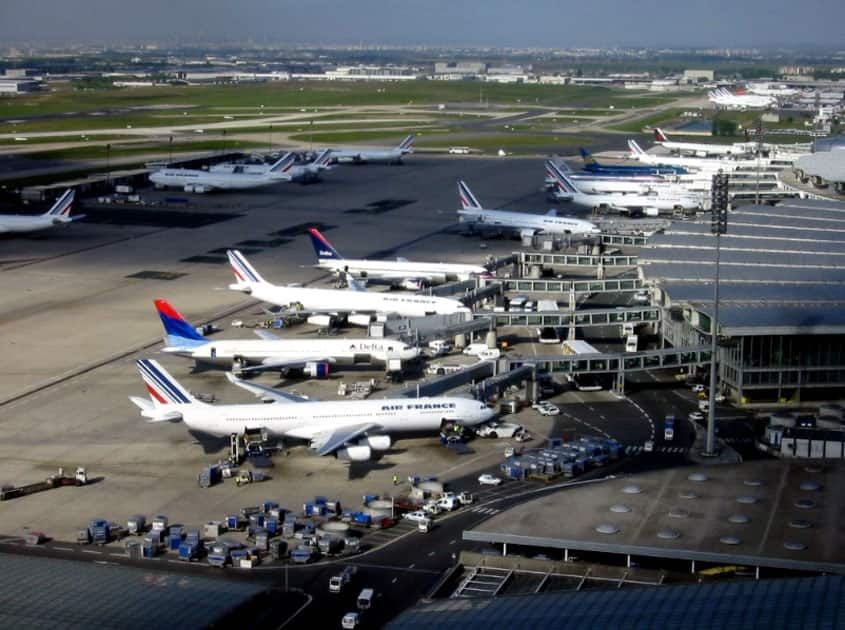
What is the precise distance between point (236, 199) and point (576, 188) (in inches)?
1731

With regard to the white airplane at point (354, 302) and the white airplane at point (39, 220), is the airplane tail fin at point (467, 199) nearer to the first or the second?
the white airplane at point (39, 220)

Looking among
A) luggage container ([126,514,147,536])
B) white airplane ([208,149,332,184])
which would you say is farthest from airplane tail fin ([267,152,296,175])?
luggage container ([126,514,147,536])

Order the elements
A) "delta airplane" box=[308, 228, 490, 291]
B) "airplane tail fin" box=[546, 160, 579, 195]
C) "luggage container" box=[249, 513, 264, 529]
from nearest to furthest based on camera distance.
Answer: "luggage container" box=[249, 513, 264, 529] < "delta airplane" box=[308, 228, 490, 291] < "airplane tail fin" box=[546, 160, 579, 195]

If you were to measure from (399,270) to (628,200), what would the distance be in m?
53.3

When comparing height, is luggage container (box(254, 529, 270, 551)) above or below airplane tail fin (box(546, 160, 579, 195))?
below

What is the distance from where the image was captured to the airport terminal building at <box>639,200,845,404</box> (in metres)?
72.4

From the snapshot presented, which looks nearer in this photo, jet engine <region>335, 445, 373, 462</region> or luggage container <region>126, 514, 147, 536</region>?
luggage container <region>126, 514, 147, 536</region>

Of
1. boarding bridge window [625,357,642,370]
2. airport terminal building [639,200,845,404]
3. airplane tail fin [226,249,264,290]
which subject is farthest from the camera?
airplane tail fin [226,249,264,290]

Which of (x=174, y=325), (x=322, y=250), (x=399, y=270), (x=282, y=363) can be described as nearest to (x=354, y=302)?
(x=399, y=270)

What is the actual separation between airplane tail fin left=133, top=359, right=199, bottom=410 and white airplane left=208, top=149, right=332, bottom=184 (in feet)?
359

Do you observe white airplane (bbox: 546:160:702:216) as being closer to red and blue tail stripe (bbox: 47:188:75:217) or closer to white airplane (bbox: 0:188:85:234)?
red and blue tail stripe (bbox: 47:188:75:217)

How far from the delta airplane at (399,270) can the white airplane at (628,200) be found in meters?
48.3

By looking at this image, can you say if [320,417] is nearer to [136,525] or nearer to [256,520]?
[256,520]

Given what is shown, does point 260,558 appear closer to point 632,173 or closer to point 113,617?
point 113,617
